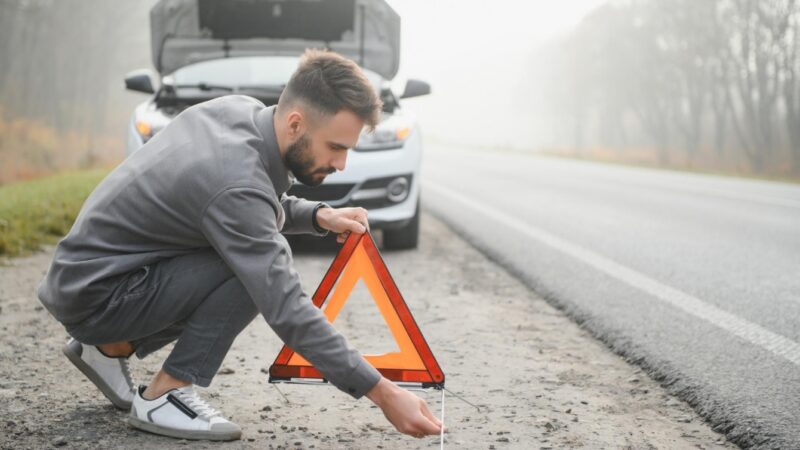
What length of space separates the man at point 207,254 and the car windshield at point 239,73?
166 inches

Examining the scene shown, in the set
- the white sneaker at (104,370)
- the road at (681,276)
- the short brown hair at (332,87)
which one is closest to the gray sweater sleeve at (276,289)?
the short brown hair at (332,87)

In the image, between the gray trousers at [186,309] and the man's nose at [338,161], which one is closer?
the man's nose at [338,161]

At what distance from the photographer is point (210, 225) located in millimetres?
2406

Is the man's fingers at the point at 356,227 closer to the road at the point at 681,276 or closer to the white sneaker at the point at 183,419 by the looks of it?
the white sneaker at the point at 183,419

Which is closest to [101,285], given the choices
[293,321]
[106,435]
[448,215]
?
[106,435]

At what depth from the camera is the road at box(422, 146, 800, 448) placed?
3.37 metres

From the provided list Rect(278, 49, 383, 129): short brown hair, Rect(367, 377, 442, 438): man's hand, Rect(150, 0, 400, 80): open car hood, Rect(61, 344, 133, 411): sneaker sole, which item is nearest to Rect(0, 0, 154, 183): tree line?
Rect(150, 0, 400, 80): open car hood

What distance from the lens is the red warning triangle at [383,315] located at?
2873mm

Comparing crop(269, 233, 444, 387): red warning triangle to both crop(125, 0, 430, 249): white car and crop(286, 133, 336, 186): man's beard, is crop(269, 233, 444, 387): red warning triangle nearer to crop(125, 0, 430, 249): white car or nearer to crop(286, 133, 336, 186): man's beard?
crop(286, 133, 336, 186): man's beard

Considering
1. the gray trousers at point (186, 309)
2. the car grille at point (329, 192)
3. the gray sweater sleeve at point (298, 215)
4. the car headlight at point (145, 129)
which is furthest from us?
the car grille at point (329, 192)

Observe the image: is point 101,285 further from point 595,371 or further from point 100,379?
point 595,371

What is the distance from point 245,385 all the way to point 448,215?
618cm

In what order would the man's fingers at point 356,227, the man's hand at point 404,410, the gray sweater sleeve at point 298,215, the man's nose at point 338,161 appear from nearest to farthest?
the man's hand at point 404,410 < the man's nose at point 338,161 < the man's fingers at point 356,227 < the gray sweater sleeve at point 298,215

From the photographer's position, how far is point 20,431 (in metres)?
2.81
